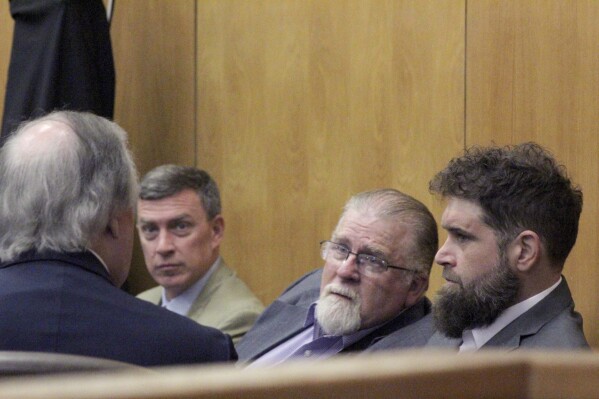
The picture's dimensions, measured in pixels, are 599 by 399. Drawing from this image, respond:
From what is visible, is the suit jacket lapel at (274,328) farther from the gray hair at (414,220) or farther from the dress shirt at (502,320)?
the dress shirt at (502,320)

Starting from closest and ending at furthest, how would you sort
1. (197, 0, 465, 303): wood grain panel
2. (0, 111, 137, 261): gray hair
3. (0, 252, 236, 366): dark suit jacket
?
(0, 252, 236, 366): dark suit jacket
(0, 111, 137, 261): gray hair
(197, 0, 465, 303): wood grain panel

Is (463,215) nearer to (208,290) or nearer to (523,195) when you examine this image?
(523,195)

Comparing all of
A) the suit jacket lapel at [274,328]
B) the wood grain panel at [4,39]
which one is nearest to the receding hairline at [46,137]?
the suit jacket lapel at [274,328]

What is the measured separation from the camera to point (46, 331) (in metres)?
1.87

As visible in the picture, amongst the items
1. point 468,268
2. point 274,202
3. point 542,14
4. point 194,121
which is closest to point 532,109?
point 542,14

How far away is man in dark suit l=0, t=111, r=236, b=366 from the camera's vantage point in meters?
1.89

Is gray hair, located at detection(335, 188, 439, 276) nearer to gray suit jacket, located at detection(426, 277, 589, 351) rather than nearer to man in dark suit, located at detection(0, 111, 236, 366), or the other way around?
gray suit jacket, located at detection(426, 277, 589, 351)

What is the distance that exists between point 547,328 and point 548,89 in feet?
3.89

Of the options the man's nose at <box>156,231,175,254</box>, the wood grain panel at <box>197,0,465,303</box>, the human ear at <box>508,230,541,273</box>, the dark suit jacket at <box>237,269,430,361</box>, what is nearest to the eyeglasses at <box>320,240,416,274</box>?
the dark suit jacket at <box>237,269,430,361</box>

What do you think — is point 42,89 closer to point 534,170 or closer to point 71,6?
point 71,6

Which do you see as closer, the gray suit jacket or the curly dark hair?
the gray suit jacket

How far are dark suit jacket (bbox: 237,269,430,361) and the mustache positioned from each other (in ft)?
0.41

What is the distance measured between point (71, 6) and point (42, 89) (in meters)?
0.37

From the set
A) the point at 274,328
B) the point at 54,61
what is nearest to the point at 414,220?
the point at 274,328
